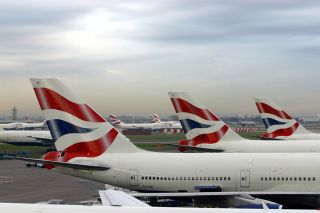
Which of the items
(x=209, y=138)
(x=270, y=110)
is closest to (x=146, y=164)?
(x=209, y=138)

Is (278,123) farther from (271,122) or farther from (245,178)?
(245,178)

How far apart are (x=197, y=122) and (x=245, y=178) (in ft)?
40.0

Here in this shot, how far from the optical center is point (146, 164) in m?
24.1

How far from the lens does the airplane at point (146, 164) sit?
23.5 m

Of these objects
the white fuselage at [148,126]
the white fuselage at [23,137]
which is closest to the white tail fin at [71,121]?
the white fuselage at [23,137]

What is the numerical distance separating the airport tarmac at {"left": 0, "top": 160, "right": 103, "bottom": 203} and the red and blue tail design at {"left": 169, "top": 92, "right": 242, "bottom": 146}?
8.00 meters

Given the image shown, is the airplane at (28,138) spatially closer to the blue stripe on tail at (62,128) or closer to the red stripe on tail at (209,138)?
the red stripe on tail at (209,138)

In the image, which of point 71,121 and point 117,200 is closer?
point 117,200

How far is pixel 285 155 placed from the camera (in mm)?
24266

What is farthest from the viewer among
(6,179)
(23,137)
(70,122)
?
(23,137)

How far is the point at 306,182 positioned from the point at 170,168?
644cm

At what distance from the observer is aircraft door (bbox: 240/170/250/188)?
23.6 m

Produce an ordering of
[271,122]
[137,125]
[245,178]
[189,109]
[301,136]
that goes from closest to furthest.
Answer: [245,178] → [189,109] → [301,136] → [271,122] → [137,125]

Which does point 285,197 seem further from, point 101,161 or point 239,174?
point 101,161
